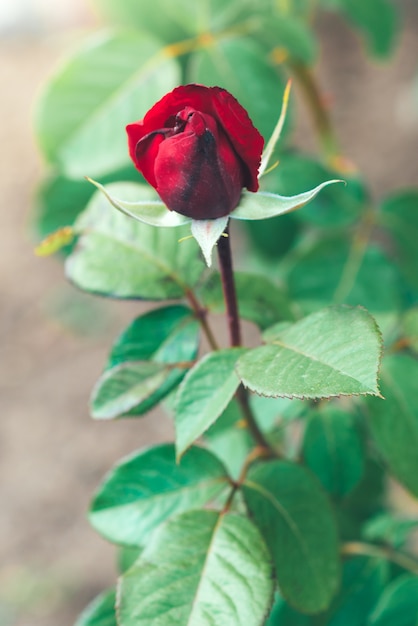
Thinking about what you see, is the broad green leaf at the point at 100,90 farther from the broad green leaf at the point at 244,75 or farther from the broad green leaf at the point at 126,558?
the broad green leaf at the point at 126,558

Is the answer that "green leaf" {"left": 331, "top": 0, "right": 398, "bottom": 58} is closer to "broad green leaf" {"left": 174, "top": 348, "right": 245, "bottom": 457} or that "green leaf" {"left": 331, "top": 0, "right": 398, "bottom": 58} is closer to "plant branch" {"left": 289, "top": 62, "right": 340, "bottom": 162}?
"plant branch" {"left": 289, "top": 62, "right": 340, "bottom": 162}

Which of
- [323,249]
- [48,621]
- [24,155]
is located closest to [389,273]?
[323,249]

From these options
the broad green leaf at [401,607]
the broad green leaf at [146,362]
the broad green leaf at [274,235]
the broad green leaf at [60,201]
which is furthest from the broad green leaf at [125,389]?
the broad green leaf at [274,235]

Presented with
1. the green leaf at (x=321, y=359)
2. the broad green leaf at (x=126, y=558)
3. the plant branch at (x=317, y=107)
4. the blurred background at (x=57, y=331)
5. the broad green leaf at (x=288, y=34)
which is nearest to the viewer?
the green leaf at (x=321, y=359)

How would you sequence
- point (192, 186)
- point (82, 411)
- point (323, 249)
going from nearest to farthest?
1. point (192, 186)
2. point (323, 249)
3. point (82, 411)

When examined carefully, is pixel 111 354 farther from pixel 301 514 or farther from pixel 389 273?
pixel 389 273

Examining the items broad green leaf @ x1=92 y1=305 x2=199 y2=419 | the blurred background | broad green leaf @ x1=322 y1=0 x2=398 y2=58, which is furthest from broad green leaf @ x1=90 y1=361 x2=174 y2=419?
the blurred background
